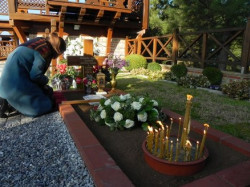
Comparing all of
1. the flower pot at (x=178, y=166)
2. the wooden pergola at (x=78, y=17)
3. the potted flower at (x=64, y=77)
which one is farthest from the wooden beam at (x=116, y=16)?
the flower pot at (x=178, y=166)

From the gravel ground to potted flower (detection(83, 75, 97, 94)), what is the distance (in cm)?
178

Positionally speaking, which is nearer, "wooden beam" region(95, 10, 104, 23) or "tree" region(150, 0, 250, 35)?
"tree" region(150, 0, 250, 35)

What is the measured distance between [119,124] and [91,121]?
2.11 feet

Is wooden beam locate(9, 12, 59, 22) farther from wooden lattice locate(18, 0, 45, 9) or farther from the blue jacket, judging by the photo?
the blue jacket

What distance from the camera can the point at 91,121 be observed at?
345 cm

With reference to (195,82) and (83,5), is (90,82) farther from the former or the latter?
(83,5)

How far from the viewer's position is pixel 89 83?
5.26 m

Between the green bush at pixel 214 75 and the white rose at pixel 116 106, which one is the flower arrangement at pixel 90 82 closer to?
the white rose at pixel 116 106

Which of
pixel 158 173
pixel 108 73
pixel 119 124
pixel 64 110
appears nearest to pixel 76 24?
pixel 108 73

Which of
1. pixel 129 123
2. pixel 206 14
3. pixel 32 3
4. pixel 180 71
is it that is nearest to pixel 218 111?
pixel 129 123

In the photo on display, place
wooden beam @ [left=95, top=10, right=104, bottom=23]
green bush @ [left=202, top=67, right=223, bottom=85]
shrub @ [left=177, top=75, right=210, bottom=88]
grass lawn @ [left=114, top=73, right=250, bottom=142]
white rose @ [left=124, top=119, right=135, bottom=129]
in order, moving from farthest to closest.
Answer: wooden beam @ [left=95, top=10, right=104, bottom=23], shrub @ [left=177, top=75, right=210, bottom=88], green bush @ [left=202, top=67, right=223, bottom=85], grass lawn @ [left=114, top=73, right=250, bottom=142], white rose @ [left=124, top=119, right=135, bottom=129]

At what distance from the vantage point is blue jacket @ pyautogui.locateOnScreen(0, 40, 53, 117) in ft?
11.8

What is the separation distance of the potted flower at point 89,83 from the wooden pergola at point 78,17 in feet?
19.4

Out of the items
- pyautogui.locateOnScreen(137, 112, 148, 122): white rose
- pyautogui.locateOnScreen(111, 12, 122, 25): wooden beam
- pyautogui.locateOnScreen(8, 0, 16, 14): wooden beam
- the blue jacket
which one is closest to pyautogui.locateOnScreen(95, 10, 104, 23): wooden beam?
pyautogui.locateOnScreen(111, 12, 122, 25): wooden beam
